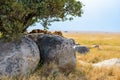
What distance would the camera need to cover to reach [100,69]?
2038 cm

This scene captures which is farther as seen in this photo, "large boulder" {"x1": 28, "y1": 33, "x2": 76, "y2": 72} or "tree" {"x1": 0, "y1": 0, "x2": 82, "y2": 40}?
"large boulder" {"x1": 28, "y1": 33, "x2": 76, "y2": 72}

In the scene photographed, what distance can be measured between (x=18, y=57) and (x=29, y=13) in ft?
7.55

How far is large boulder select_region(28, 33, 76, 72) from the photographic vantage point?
59.9 feet

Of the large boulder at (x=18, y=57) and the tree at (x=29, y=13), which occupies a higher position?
the tree at (x=29, y=13)

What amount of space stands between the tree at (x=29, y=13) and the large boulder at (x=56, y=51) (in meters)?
0.97

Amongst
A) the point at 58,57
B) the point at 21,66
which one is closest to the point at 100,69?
the point at 58,57

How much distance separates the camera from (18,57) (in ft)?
52.7

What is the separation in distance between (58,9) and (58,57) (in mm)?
2557

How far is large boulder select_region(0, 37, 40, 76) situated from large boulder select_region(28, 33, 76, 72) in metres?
1.22

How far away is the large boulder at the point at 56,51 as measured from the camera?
59.9 ft

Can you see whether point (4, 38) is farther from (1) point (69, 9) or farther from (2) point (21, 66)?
(1) point (69, 9)

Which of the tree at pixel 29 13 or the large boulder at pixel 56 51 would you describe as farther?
the large boulder at pixel 56 51

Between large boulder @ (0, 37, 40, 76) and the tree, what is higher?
the tree

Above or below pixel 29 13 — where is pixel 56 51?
below
